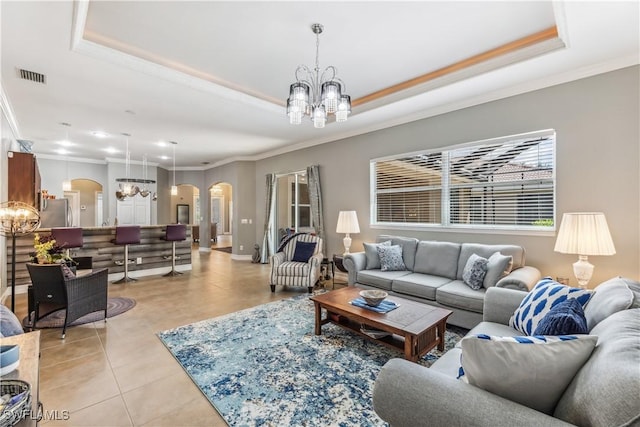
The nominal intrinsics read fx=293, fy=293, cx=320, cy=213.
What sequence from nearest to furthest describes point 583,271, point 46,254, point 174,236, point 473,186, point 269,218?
point 583,271, point 46,254, point 473,186, point 174,236, point 269,218

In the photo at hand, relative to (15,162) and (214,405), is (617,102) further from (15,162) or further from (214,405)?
(15,162)

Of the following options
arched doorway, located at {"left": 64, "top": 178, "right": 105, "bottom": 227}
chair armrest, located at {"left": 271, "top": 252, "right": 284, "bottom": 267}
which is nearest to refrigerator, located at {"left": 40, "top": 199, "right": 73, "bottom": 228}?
arched doorway, located at {"left": 64, "top": 178, "right": 105, "bottom": 227}

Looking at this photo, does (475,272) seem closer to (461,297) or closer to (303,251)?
(461,297)

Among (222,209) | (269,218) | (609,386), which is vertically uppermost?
(222,209)

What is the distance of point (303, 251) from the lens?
5.12m

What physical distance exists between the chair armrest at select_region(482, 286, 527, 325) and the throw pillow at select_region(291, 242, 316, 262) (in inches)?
120

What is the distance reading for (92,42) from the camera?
2.88 meters

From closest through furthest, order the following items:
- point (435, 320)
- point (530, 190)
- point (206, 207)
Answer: point (435, 320)
point (530, 190)
point (206, 207)

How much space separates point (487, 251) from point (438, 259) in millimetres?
607

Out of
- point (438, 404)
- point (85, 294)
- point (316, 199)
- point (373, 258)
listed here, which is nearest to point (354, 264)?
point (373, 258)

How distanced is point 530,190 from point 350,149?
10.0 ft

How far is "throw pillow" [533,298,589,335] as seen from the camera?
1352 millimetres

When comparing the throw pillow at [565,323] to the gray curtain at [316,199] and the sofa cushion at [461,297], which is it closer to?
the sofa cushion at [461,297]

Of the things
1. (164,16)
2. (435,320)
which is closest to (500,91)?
(435,320)
